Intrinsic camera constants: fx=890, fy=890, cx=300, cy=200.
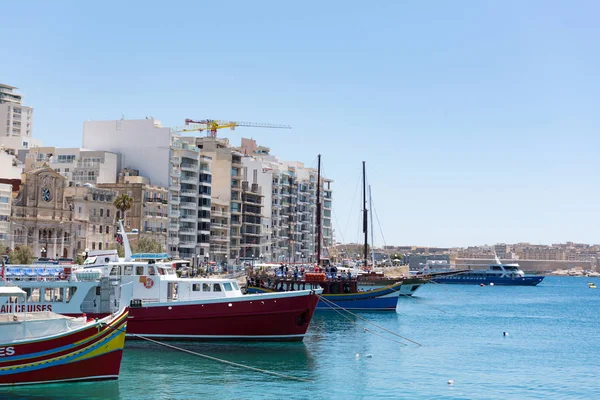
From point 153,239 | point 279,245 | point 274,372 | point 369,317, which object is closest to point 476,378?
point 274,372

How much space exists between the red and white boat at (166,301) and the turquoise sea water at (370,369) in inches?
36.5

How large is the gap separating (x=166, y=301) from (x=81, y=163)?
7275cm

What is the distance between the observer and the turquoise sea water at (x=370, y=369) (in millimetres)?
36969

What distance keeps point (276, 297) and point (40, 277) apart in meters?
13.0

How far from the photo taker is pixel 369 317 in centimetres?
8094

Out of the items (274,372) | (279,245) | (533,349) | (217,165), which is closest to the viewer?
(274,372)

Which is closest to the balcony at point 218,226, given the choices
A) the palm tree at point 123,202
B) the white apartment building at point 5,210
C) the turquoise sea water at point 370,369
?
the palm tree at point 123,202

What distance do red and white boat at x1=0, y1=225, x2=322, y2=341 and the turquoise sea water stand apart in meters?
0.93

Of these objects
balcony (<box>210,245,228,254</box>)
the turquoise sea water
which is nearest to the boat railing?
the turquoise sea water

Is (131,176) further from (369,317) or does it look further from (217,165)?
(369,317)

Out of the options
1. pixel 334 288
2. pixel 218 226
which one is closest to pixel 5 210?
pixel 334 288

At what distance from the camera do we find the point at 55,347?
111 feet

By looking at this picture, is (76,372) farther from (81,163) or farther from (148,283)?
(81,163)

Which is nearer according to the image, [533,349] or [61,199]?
[533,349]
